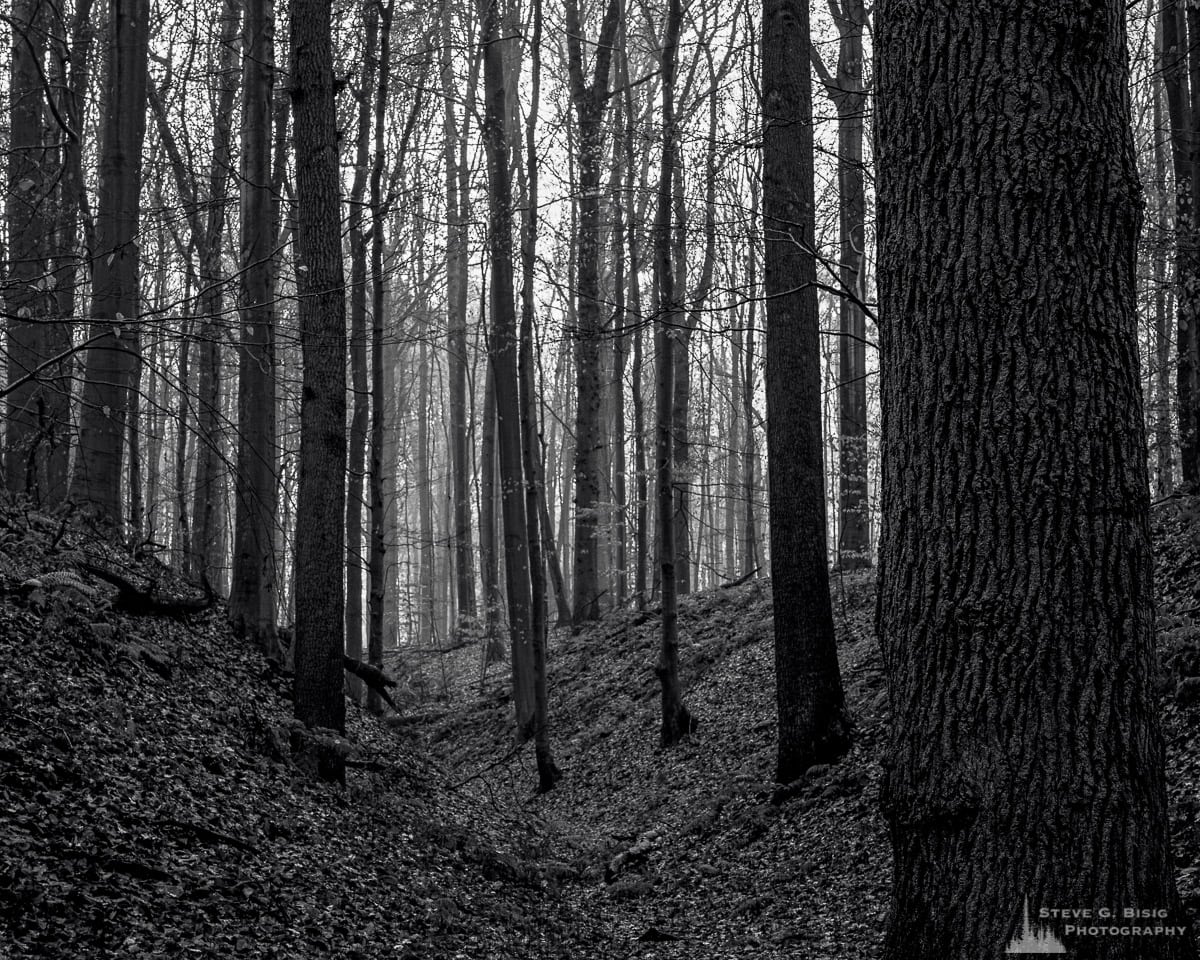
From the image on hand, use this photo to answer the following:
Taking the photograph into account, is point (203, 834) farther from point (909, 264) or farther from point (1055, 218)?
point (1055, 218)

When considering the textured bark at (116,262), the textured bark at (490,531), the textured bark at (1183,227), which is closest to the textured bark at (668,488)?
the textured bark at (1183,227)

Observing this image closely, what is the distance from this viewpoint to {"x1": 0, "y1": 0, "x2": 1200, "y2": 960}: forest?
2.82m

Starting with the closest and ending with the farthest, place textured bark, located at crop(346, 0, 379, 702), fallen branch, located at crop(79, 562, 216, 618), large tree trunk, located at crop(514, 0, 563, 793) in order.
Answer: fallen branch, located at crop(79, 562, 216, 618) < large tree trunk, located at crop(514, 0, 563, 793) < textured bark, located at crop(346, 0, 379, 702)

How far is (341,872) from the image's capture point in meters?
5.93

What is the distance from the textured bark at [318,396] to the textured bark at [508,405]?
165 inches

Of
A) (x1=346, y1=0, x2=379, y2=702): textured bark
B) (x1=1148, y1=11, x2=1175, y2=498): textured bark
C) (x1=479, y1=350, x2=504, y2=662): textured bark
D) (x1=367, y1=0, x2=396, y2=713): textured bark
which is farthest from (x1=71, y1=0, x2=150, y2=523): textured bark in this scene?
(x1=1148, y1=11, x2=1175, y2=498): textured bark

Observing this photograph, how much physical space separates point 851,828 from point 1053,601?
4.62 metres

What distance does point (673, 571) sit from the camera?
432 inches

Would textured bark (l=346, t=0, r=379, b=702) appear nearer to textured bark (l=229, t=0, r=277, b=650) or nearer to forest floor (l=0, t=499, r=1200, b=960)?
textured bark (l=229, t=0, r=277, b=650)

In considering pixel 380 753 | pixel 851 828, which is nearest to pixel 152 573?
pixel 380 753

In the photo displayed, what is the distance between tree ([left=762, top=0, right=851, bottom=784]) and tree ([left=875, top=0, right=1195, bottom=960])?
499 cm

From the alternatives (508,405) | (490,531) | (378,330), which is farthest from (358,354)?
(490,531)

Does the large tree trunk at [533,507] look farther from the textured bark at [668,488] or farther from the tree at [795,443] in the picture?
the tree at [795,443]

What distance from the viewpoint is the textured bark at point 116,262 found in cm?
1074
